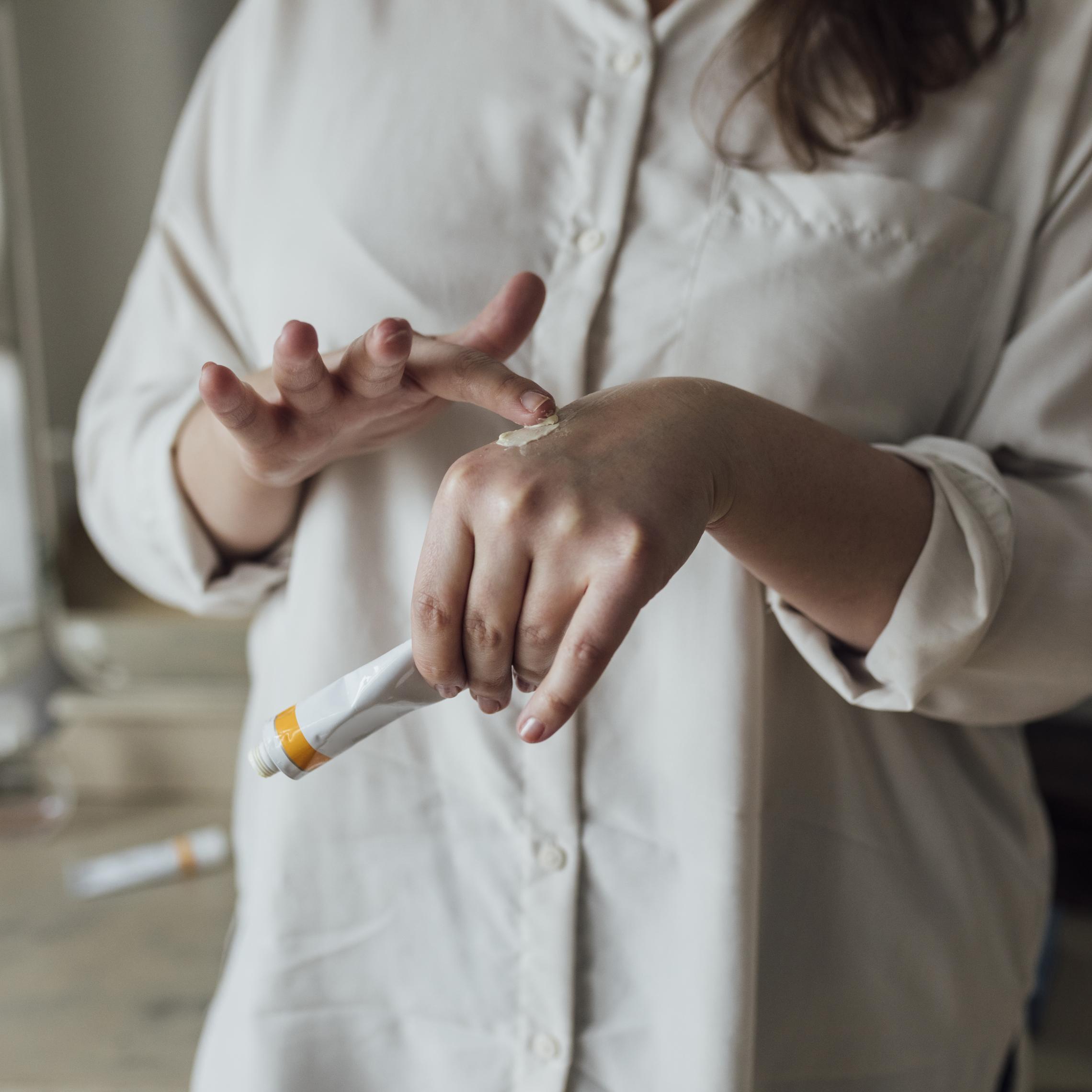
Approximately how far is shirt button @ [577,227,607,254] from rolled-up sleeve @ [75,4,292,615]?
204 mm

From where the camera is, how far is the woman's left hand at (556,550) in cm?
32

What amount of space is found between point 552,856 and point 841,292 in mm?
331

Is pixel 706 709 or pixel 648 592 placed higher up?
pixel 648 592

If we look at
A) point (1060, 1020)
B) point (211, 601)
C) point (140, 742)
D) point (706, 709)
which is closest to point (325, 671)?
point (211, 601)

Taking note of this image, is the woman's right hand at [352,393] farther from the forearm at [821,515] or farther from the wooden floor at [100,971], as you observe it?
the wooden floor at [100,971]

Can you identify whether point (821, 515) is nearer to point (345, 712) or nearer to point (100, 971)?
point (345, 712)

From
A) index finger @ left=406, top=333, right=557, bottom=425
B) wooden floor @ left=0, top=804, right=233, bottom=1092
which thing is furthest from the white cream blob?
wooden floor @ left=0, top=804, right=233, bottom=1092

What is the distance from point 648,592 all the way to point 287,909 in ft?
1.09

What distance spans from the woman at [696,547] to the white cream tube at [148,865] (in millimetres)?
391

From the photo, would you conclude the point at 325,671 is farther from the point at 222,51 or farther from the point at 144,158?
the point at 144,158

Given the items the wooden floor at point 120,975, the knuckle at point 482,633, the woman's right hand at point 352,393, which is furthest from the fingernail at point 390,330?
the wooden floor at point 120,975

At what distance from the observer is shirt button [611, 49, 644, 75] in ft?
1.65

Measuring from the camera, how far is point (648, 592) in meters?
0.32

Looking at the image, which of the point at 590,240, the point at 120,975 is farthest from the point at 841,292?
the point at 120,975
